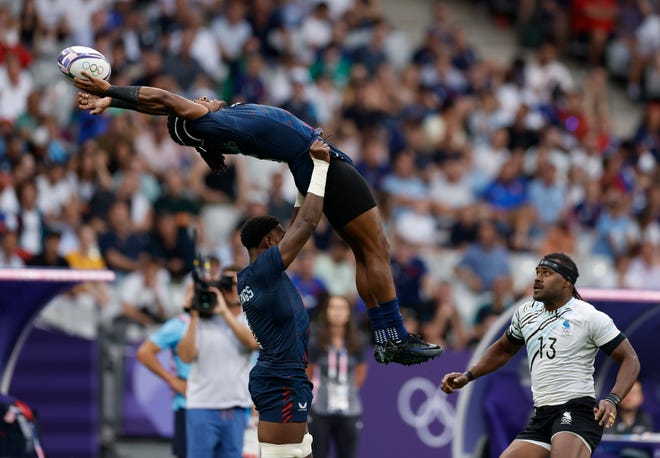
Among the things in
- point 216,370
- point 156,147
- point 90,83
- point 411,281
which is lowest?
point 216,370

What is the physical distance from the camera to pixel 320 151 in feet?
26.8

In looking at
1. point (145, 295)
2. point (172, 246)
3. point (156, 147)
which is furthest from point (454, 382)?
point (156, 147)

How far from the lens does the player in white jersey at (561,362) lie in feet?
→ 30.2

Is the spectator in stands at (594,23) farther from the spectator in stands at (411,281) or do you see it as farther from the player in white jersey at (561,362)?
the player in white jersey at (561,362)

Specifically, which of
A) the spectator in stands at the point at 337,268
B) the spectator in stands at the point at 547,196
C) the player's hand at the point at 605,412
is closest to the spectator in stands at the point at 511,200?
the spectator in stands at the point at 547,196

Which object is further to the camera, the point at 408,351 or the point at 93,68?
the point at 408,351

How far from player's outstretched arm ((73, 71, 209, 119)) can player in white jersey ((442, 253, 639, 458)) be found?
283cm

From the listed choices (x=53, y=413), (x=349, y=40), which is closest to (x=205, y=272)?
(x=53, y=413)

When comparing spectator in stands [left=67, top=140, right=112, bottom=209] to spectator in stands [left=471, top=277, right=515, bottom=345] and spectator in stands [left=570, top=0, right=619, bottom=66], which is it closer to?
spectator in stands [left=471, top=277, right=515, bottom=345]

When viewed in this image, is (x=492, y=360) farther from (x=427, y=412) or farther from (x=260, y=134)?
(x=427, y=412)

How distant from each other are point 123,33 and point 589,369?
1000cm

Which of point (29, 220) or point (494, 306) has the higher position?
point (29, 220)

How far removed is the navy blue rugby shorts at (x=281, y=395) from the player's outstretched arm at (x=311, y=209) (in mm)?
755

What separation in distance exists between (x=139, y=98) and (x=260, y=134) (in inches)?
29.4
